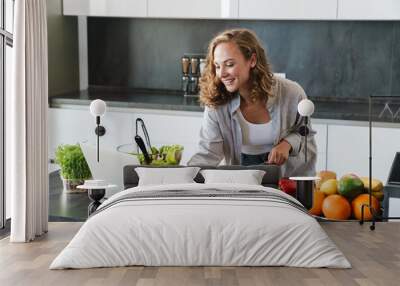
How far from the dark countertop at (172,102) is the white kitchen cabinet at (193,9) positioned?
0.68 metres

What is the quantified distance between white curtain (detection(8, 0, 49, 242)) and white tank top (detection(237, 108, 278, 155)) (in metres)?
1.17

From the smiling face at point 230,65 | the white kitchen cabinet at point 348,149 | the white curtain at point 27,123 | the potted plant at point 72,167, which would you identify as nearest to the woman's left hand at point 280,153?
the smiling face at point 230,65

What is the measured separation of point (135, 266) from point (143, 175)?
0.71m

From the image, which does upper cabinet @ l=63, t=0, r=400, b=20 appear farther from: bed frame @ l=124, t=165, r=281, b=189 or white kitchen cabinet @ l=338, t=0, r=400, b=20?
bed frame @ l=124, t=165, r=281, b=189

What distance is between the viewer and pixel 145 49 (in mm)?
7766

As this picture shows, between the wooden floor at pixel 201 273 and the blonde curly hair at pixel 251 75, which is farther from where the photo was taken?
the blonde curly hair at pixel 251 75

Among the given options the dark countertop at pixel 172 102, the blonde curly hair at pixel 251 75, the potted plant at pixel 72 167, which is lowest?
the potted plant at pixel 72 167

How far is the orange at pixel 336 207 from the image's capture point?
4.39 metres

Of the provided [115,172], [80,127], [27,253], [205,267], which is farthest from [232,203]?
[80,127]

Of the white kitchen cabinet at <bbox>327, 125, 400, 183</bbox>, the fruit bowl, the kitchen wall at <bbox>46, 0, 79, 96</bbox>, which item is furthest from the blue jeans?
the kitchen wall at <bbox>46, 0, 79, 96</bbox>

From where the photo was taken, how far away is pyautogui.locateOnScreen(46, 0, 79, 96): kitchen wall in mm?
7215

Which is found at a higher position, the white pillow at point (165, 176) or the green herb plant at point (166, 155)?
the green herb plant at point (166, 155)

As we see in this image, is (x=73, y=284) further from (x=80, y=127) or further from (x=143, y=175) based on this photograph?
(x=80, y=127)

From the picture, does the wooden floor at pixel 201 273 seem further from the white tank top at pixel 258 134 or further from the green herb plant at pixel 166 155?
the white tank top at pixel 258 134
